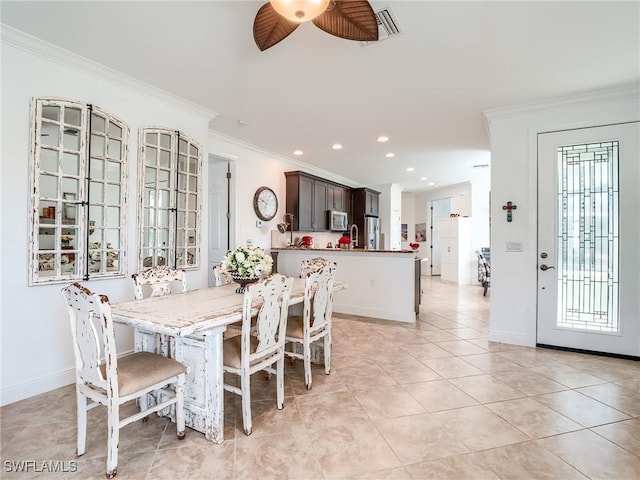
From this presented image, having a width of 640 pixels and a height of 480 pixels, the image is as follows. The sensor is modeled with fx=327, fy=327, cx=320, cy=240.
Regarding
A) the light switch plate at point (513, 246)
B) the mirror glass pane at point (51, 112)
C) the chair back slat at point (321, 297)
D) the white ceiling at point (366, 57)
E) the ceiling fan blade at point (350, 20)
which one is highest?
the white ceiling at point (366, 57)

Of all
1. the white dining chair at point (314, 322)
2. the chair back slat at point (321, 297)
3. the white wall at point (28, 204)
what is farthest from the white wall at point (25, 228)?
the chair back slat at point (321, 297)

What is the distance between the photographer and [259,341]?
2.14 m

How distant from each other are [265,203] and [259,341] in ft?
12.0

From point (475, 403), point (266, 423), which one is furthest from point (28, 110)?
point (475, 403)

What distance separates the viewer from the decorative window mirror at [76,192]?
2527mm

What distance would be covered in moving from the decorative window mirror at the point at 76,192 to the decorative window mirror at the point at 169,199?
9.0 inches

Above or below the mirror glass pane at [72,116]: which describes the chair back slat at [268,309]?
below

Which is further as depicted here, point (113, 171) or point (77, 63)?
point (113, 171)

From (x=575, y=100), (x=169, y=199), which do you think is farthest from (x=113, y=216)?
(x=575, y=100)

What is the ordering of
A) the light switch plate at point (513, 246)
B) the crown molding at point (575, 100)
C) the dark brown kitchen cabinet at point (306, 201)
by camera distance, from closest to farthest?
1. the crown molding at point (575, 100)
2. the light switch plate at point (513, 246)
3. the dark brown kitchen cabinet at point (306, 201)

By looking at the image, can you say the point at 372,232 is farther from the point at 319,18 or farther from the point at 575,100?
the point at 319,18

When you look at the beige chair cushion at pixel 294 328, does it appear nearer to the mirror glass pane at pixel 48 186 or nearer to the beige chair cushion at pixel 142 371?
the beige chair cushion at pixel 142 371

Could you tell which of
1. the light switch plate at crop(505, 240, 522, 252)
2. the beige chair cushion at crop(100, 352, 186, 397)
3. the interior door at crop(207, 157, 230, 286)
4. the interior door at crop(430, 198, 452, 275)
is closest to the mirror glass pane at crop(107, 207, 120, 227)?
the beige chair cushion at crop(100, 352, 186, 397)

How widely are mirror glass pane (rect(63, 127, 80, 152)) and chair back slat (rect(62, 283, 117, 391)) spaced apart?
159 centimetres
